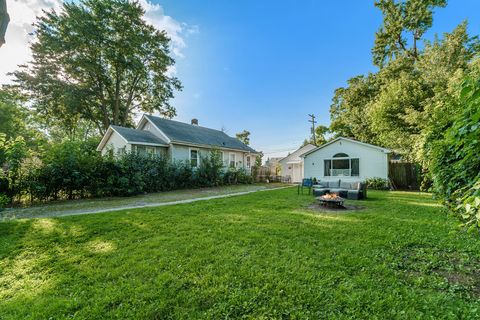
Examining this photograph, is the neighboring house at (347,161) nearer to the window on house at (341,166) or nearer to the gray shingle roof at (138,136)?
the window on house at (341,166)

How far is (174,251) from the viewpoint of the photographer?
3705 mm

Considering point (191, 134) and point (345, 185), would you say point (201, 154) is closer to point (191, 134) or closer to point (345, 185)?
→ point (191, 134)

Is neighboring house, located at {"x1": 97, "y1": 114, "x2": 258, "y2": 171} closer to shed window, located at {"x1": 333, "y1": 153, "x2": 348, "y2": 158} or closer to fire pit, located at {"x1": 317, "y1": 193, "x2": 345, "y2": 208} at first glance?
shed window, located at {"x1": 333, "y1": 153, "x2": 348, "y2": 158}

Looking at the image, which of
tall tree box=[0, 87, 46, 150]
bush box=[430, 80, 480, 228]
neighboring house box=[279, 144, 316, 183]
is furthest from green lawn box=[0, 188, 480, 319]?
neighboring house box=[279, 144, 316, 183]

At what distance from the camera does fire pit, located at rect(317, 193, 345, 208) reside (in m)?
7.59

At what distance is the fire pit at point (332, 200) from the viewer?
759cm

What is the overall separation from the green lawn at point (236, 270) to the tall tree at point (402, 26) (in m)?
21.0

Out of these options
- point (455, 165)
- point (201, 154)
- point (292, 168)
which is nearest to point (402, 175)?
point (292, 168)

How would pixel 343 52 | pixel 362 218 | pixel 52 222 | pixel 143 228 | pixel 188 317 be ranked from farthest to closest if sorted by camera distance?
pixel 343 52, pixel 362 218, pixel 52 222, pixel 143 228, pixel 188 317

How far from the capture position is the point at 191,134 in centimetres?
1875

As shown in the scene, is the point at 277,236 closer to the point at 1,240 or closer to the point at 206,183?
the point at 1,240

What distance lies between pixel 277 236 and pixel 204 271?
1954mm

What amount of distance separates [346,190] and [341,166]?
652 centimetres

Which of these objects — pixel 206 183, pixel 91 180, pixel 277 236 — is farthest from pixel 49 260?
pixel 206 183
